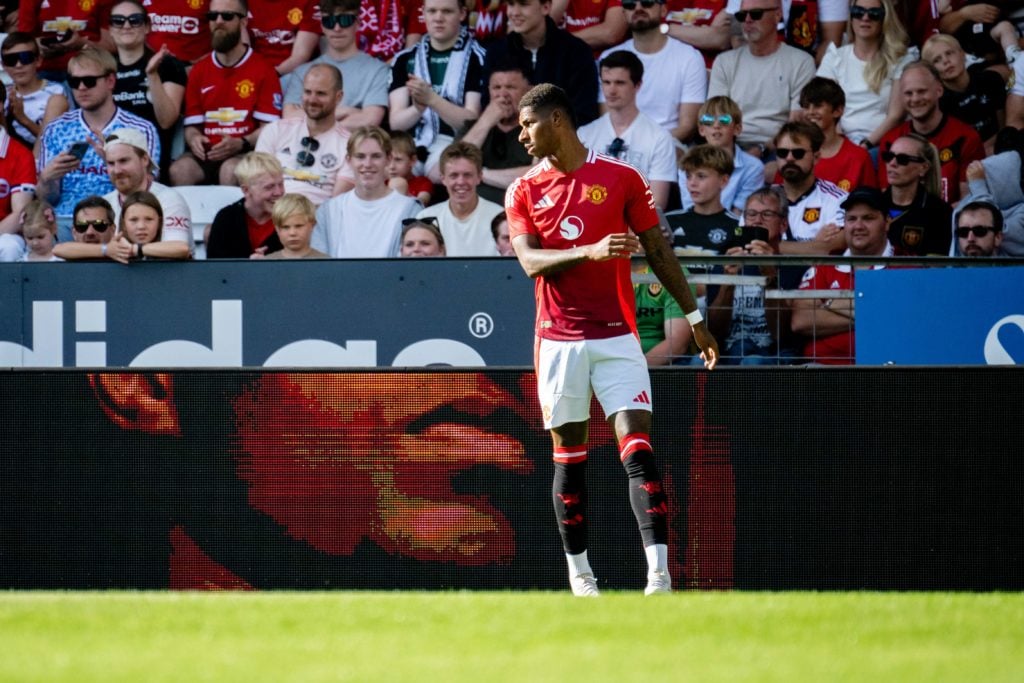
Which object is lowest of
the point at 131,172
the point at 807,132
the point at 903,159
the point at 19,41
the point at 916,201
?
the point at 916,201

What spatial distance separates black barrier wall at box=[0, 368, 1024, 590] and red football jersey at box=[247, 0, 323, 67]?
670cm

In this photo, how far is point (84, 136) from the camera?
547 inches

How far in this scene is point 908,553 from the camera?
8.04 m

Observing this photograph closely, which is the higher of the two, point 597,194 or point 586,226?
point 597,194

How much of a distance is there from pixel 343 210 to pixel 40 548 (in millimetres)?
4986

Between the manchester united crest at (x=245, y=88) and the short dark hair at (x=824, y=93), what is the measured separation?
201 inches

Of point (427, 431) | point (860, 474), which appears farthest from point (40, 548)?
point (860, 474)

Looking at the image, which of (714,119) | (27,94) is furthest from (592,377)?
(27,94)

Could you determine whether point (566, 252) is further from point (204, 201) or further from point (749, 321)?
point (204, 201)

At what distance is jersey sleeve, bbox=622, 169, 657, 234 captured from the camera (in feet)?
23.3

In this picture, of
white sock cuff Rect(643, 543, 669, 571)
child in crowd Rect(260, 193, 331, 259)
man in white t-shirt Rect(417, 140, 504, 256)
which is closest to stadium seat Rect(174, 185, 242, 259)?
child in crowd Rect(260, 193, 331, 259)

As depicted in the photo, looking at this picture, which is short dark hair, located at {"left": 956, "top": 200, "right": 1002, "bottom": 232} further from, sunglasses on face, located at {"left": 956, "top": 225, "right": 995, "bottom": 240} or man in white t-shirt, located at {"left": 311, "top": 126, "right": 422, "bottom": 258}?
man in white t-shirt, located at {"left": 311, "top": 126, "right": 422, "bottom": 258}

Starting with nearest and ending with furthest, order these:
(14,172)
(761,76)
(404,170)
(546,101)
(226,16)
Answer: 1. (546,101)
2. (761,76)
3. (404,170)
4. (14,172)
5. (226,16)

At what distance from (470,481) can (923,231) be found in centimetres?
503
